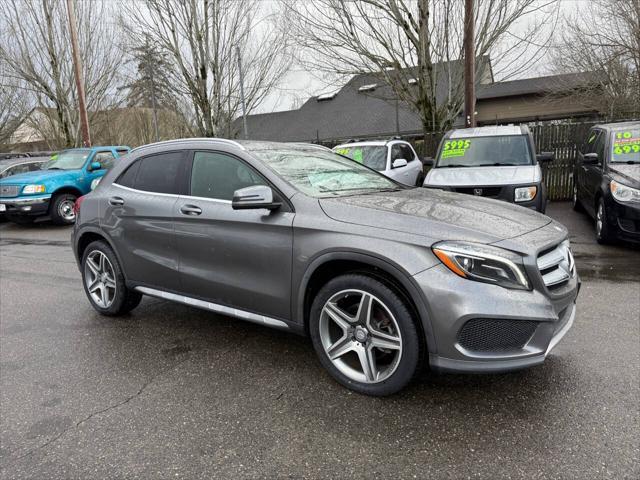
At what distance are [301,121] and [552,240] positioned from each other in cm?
3183

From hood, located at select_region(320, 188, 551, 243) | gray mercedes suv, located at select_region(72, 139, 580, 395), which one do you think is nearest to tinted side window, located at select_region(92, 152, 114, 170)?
gray mercedes suv, located at select_region(72, 139, 580, 395)

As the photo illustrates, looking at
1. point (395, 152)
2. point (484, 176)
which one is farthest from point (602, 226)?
point (395, 152)

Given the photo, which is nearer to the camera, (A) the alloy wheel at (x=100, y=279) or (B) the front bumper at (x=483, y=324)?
(B) the front bumper at (x=483, y=324)

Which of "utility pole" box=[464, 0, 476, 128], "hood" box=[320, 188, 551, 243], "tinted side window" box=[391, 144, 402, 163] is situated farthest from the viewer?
"utility pole" box=[464, 0, 476, 128]

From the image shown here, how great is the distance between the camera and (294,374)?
3.26 m

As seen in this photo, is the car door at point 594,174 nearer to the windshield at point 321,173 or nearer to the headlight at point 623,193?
the headlight at point 623,193

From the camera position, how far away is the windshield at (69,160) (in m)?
12.0

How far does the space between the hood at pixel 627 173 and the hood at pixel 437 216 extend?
3.95m

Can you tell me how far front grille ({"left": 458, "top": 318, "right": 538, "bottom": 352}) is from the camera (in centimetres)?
249

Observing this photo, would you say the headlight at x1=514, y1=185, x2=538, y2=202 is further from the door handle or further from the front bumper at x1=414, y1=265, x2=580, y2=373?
the door handle

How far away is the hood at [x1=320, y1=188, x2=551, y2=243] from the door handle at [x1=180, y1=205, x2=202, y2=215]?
1.06 m

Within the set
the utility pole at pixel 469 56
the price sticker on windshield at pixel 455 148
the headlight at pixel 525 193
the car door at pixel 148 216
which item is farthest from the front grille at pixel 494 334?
the utility pole at pixel 469 56

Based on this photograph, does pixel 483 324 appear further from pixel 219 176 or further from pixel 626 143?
pixel 626 143

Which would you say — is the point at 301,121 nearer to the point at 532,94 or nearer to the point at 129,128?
the point at 129,128
